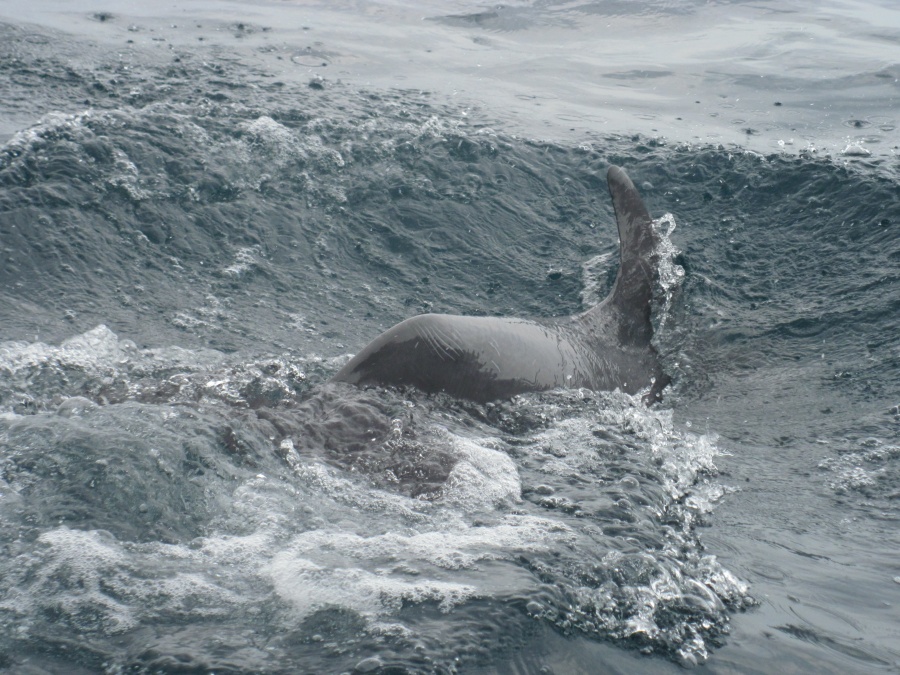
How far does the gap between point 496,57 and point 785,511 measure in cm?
1165

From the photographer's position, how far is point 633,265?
7.03m

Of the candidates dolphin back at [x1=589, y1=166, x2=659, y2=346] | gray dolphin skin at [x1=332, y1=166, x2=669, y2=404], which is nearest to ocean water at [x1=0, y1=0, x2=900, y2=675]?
gray dolphin skin at [x1=332, y1=166, x2=669, y2=404]

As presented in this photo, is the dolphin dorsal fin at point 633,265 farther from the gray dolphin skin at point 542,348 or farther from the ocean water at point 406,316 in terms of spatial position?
the ocean water at point 406,316

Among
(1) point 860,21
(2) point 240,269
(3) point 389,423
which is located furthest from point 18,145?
(1) point 860,21

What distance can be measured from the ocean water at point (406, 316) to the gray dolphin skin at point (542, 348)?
6.7 inches

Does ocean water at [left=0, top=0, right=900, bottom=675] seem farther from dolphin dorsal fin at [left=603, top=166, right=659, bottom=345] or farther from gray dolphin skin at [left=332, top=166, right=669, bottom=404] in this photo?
dolphin dorsal fin at [left=603, top=166, right=659, bottom=345]

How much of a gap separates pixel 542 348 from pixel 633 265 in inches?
56.5

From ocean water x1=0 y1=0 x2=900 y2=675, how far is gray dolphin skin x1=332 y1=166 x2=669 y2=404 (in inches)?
6.7

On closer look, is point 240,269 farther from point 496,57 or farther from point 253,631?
point 496,57

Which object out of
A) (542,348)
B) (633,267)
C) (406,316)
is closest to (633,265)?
(633,267)

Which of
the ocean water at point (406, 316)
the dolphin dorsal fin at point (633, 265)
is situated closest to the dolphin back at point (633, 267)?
the dolphin dorsal fin at point (633, 265)

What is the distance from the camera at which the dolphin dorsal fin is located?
22.6 feet

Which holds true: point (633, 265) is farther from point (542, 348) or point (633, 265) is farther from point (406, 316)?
point (406, 316)

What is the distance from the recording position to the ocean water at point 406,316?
10.6 ft
